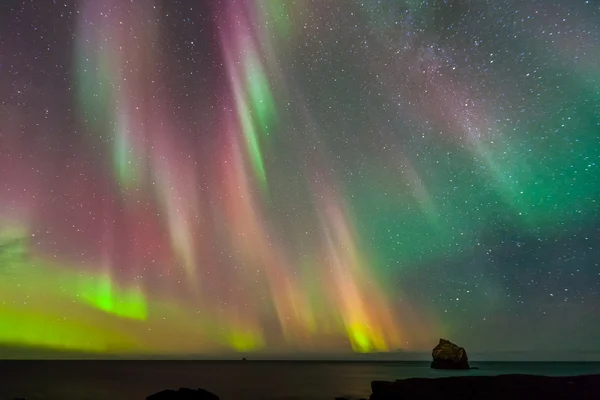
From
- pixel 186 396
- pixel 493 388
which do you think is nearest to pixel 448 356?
pixel 493 388

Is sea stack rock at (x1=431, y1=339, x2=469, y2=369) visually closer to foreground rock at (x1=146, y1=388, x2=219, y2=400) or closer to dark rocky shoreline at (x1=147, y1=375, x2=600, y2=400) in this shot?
dark rocky shoreline at (x1=147, y1=375, x2=600, y2=400)

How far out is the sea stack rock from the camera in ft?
417

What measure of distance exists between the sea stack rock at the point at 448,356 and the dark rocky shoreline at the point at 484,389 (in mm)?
92009

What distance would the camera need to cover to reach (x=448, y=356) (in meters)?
128

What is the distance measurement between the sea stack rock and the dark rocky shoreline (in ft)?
302

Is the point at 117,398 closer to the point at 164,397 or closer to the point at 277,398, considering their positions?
the point at 277,398

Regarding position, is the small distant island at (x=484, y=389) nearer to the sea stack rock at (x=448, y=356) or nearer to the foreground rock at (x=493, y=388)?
the foreground rock at (x=493, y=388)

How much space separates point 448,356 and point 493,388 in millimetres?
101173

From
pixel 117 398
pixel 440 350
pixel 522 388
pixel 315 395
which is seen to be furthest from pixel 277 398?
pixel 440 350

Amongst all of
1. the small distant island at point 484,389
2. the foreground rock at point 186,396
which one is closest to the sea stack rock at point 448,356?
the small distant island at point 484,389

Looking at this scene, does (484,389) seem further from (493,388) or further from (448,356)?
(448,356)

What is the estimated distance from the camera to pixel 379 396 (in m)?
36.4

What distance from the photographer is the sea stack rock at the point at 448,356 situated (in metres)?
127

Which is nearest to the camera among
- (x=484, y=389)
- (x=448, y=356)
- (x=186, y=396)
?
(x=484, y=389)
